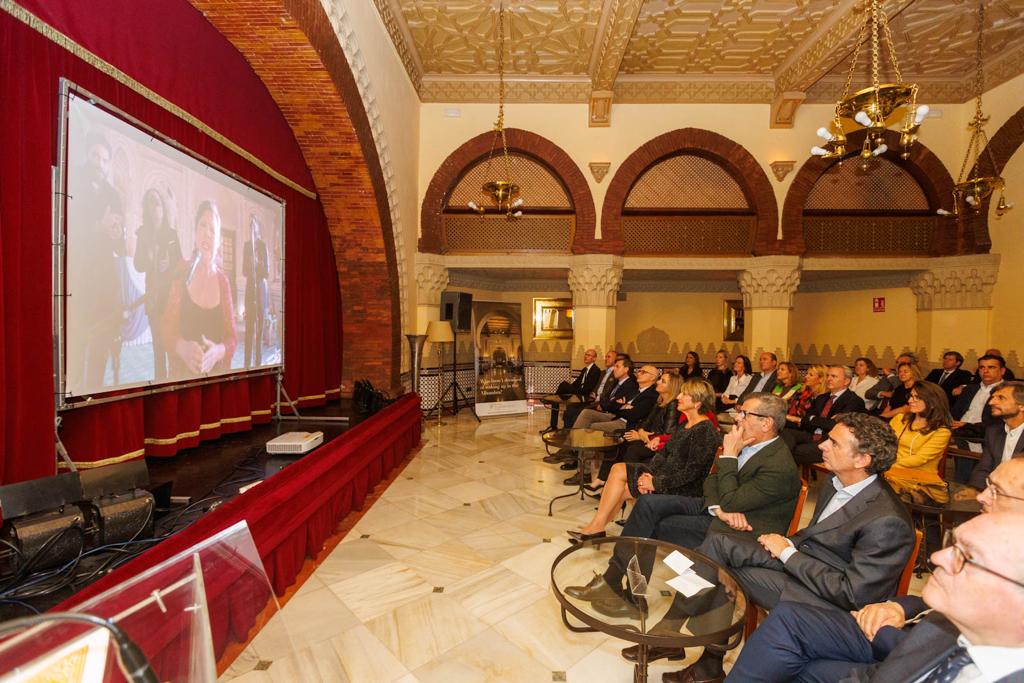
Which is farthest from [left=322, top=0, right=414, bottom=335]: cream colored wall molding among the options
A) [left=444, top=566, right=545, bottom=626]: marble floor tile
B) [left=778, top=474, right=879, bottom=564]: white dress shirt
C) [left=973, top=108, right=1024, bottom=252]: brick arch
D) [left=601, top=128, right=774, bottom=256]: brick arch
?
[left=973, top=108, right=1024, bottom=252]: brick arch

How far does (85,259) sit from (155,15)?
1.78 m

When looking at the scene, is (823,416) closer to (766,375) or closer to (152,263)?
(766,375)

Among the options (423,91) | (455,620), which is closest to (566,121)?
(423,91)

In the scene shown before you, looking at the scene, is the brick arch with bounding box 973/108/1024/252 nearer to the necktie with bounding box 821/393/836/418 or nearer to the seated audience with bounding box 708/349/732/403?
the seated audience with bounding box 708/349/732/403

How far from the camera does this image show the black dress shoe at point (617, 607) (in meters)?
1.87

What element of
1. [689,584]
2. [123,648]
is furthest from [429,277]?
[123,648]

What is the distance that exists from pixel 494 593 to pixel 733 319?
351 inches

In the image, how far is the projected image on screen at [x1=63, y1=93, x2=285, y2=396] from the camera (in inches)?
103

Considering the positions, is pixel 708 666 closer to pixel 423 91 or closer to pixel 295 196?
pixel 295 196

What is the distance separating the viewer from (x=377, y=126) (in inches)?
226

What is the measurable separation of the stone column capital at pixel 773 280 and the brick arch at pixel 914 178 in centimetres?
30

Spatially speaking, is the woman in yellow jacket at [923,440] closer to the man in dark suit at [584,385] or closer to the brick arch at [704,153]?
the man in dark suit at [584,385]

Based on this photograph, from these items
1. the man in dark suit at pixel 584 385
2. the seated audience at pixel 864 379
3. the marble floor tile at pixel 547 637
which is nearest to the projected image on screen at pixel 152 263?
the marble floor tile at pixel 547 637

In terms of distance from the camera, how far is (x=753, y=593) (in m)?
2.10
